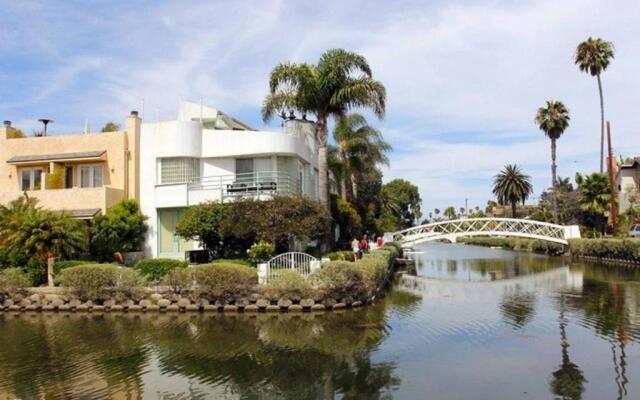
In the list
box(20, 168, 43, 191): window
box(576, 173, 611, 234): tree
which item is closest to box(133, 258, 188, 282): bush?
box(20, 168, 43, 191): window

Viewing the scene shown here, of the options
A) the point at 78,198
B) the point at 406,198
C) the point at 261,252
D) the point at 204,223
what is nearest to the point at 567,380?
the point at 261,252

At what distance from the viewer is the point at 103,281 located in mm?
21656

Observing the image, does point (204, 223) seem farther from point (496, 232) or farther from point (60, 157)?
point (496, 232)

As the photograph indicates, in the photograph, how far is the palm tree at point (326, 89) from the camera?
29203 millimetres

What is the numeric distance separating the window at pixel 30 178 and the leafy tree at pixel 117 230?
6190 millimetres

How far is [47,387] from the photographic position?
11.6m

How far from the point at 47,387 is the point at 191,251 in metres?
16.3

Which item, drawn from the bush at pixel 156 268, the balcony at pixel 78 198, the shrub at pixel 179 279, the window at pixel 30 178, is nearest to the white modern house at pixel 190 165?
the balcony at pixel 78 198

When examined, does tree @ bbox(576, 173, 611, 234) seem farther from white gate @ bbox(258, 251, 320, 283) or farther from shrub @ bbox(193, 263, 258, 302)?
shrub @ bbox(193, 263, 258, 302)

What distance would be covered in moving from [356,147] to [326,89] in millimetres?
15174

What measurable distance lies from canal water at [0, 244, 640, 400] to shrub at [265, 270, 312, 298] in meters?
1.06

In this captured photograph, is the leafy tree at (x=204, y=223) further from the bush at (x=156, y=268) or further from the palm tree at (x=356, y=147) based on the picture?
the palm tree at (x=356, y=147)

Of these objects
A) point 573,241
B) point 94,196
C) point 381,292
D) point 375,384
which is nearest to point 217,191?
point 94,196

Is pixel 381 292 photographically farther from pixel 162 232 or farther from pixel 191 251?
pixel 162 232
